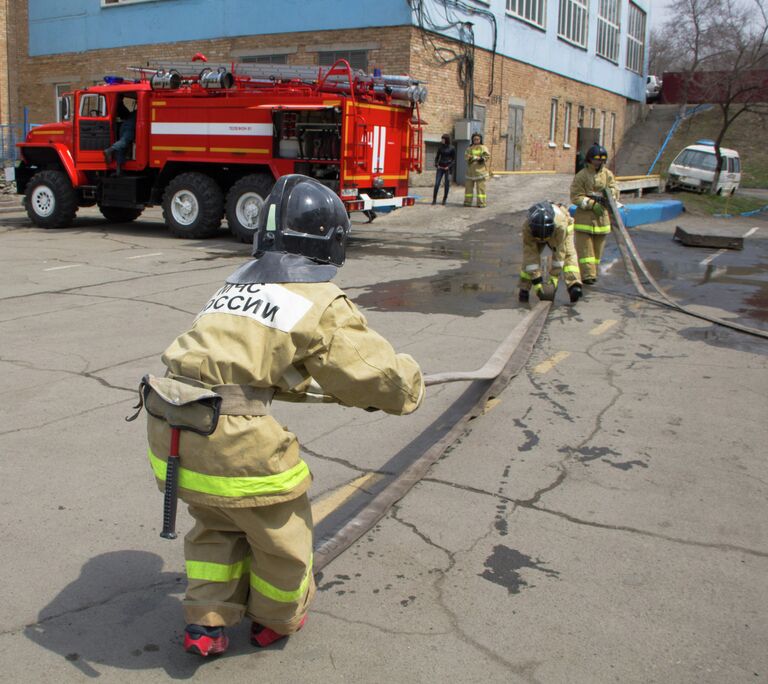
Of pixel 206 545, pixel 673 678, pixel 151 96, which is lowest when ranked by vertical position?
pixel 673 678

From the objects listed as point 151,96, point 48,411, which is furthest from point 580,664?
point 151,96

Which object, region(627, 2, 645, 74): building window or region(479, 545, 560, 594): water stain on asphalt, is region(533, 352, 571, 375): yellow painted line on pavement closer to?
region(479, 545, 560, 594): water stain on asphalt

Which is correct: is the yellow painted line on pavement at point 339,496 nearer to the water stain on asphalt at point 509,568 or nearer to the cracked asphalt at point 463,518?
the cracked asphalt at point 463,518

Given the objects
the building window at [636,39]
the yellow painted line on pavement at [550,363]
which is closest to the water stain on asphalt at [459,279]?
the yellow painted line on pavement at [550,363]

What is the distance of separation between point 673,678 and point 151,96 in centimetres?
1430

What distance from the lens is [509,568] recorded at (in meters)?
3.53

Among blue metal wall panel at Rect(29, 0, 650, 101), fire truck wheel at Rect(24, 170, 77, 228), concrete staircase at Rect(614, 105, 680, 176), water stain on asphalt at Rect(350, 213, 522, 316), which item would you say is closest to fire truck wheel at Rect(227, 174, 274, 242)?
water stain on asphalt at Rect(350, 213, 522, 316)

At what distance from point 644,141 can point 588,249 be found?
113 feet

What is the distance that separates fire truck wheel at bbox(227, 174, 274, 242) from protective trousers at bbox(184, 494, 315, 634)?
11.8 m

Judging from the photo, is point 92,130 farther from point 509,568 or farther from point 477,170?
point 509,568

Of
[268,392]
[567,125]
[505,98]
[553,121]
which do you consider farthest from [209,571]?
[567,125]

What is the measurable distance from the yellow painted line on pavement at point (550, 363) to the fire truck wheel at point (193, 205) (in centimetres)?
897

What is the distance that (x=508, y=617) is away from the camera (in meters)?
3.14

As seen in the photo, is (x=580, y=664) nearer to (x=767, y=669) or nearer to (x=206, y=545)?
(x=767, y=669)
